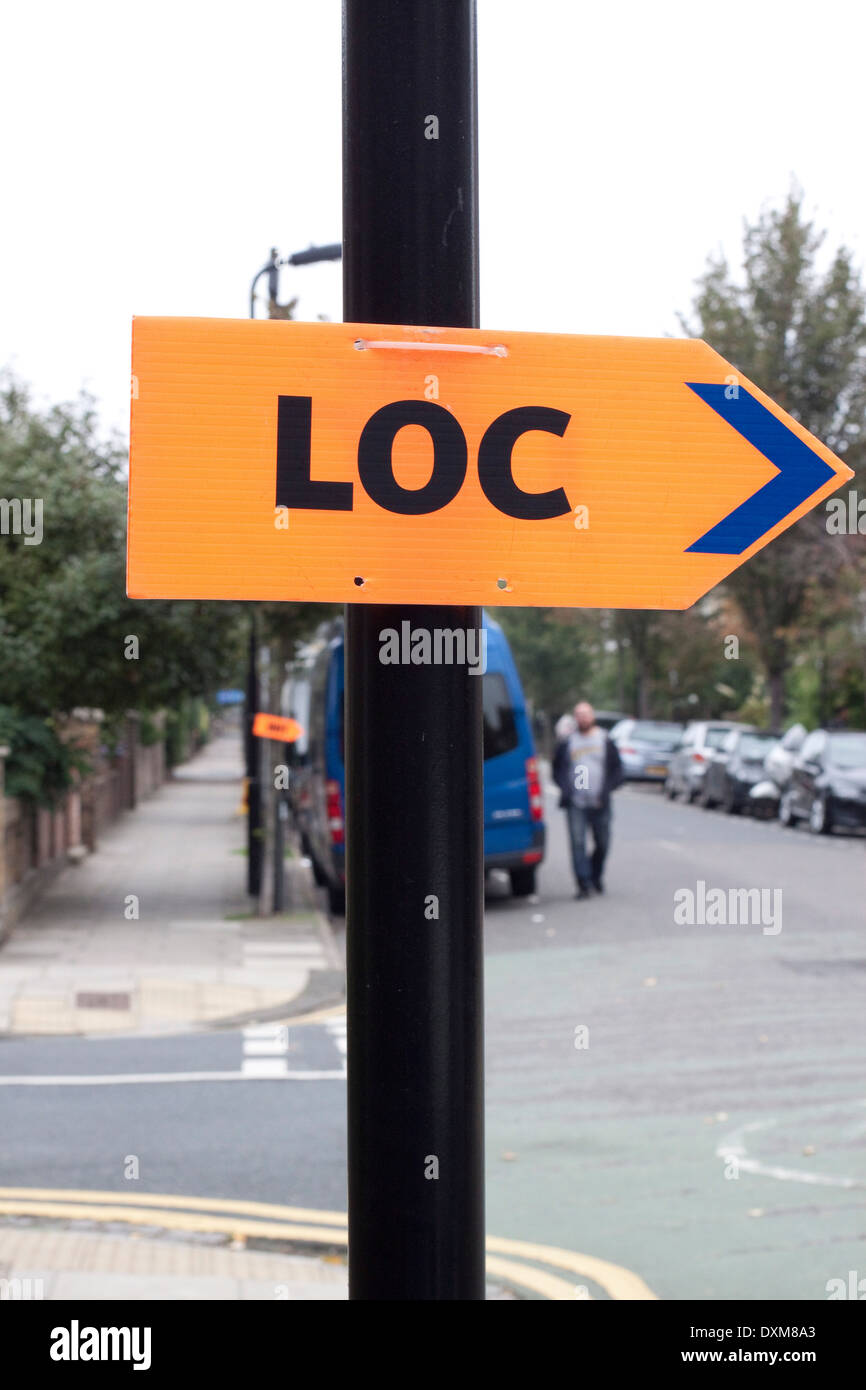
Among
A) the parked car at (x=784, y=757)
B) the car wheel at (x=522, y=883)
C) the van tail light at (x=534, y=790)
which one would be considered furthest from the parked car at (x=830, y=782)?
the van tail light at (x=534, y=790)

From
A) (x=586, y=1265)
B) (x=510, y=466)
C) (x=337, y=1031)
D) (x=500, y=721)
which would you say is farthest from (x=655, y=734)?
(x=510, y=466)

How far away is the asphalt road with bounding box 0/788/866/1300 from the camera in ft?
18.5

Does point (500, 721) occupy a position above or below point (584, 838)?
above

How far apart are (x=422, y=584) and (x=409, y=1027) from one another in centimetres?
51

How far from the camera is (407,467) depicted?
1.92 metres

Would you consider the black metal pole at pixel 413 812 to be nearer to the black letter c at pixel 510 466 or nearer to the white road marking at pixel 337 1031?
the black letter c at pixel 510 466

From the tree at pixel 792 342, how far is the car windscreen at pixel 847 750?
55.5ft

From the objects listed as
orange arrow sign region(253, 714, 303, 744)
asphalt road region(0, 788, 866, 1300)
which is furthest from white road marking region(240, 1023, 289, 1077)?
orange arrow sign region(253, 714, 303, 744)

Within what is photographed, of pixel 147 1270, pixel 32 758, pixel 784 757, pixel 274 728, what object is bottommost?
pixel 147 1270

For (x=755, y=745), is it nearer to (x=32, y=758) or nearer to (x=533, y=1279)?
(x=32, y=758)

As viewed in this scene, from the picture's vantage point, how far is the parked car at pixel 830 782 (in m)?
22.9

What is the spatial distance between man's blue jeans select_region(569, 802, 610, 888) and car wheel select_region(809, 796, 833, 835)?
309 inches

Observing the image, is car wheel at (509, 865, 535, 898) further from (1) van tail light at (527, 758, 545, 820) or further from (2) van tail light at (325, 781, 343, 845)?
(2) van tail light at (325, 781, 343, 845)

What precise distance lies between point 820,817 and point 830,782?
58 cm
